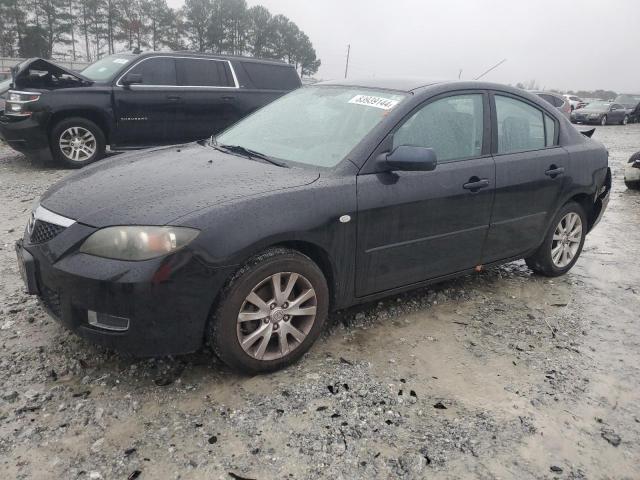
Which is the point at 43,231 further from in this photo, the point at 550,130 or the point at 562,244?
the point at 562,244

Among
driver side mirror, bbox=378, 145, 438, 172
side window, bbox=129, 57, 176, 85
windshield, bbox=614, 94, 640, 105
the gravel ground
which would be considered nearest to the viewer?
the gravel ground

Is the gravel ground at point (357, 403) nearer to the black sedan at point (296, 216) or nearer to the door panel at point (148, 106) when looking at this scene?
the black sedan at point (296, 216)

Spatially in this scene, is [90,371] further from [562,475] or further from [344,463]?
[562,475]

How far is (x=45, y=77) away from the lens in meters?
7.64

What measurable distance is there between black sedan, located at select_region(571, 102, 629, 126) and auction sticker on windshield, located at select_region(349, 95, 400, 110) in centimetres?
2770

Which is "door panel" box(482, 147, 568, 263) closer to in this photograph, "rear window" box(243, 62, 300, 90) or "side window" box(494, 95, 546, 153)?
"side window" box(494, 95, 546, 153)

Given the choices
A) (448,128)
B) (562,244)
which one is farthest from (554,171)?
(448,128)

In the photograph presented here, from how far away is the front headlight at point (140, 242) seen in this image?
2369 mm

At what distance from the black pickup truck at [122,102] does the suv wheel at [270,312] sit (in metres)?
6.13

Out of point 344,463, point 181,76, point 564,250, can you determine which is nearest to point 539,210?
point 564,250

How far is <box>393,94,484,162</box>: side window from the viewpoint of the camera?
3.27m

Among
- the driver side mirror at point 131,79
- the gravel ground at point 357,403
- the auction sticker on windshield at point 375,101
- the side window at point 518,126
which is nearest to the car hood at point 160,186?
the auction sticker on windshield at point 375,101

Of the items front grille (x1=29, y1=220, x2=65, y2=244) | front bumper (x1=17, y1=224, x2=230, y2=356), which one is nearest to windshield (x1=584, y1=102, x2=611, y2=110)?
front bumper (x1=17, y1=224, x2=230, y2=356)

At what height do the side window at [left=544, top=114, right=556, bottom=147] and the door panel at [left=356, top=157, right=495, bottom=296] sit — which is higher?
the side window at [left=544, top=114, right=556, bottom=147]
